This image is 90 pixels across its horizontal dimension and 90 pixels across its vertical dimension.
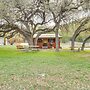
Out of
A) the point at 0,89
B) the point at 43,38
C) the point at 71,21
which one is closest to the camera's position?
the point at 0,89

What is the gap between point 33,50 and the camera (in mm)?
32656

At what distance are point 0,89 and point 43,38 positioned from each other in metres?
43.3

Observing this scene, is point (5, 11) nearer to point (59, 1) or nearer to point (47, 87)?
point (59, 1)

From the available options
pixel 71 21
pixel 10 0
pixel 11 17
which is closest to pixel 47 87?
pixel 10 0

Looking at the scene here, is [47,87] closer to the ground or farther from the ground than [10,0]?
closer to the ground

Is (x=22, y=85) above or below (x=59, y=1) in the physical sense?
below

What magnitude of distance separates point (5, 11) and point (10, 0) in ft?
4.13

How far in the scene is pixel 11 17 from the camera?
29.3 metres

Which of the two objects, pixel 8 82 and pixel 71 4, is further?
pixel 71 4

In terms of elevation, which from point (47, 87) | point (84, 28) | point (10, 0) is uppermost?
point (10, 0)

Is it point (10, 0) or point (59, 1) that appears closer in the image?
point (10, 0)

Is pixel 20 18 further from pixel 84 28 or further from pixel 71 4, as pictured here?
pixel 84 28

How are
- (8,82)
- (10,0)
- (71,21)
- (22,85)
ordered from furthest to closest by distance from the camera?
(71,21) < (10,0) < (8,82) < (22,85)

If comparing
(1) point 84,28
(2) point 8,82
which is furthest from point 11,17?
(2) point 8,82
